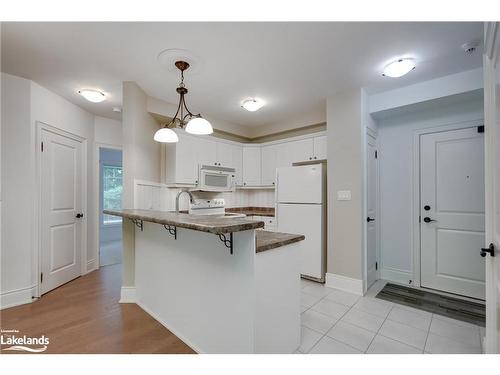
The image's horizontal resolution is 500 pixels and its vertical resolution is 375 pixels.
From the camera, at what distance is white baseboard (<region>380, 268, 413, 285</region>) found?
317cm

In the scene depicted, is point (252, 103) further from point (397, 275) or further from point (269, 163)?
point (397, 275)

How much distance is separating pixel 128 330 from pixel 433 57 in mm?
3791

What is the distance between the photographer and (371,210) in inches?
122

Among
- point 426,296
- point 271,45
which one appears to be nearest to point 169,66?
point 271,45

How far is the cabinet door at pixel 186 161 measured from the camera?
333cm

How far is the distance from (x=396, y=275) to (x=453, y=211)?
3.68 ft

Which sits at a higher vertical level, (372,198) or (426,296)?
(372,198)

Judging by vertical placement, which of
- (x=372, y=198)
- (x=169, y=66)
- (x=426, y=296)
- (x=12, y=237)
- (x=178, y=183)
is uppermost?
(x=169, y=66)

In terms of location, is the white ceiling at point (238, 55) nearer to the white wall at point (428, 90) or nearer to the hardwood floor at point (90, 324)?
the white wall at point (428, 90)

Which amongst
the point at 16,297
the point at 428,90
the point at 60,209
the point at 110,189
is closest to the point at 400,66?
the point at 428,90

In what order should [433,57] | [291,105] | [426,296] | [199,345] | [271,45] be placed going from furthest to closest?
[291,105]
[426,296]
[433,57]
[271,45]
[199,345]

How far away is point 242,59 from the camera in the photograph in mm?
2203

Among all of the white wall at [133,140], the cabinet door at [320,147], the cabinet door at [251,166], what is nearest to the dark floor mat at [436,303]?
the cabinet door at [320,147]
